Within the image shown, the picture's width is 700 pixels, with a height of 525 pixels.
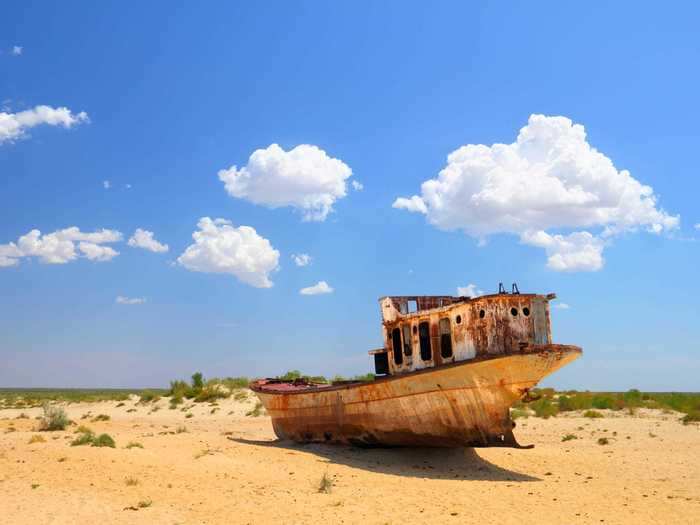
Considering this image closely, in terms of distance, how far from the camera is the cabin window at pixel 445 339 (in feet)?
51.6

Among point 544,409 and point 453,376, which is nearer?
point 453,376

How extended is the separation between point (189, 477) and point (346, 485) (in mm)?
3248

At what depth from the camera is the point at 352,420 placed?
55.7ft

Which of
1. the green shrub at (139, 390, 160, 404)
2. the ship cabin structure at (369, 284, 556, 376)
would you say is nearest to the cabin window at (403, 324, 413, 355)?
the ship cabin structure at (369, 284, 556, 376)

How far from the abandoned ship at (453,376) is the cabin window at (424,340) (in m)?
0.03

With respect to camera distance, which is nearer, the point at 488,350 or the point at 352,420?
the point at 488,350

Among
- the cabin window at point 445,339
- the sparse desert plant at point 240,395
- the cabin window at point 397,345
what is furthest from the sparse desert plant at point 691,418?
the sparse desert plant at point 240,395

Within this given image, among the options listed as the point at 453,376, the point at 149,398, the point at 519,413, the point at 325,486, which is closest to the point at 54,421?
the point at 325,486

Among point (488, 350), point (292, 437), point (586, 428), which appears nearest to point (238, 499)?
point (488, 350)

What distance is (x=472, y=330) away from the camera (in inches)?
584

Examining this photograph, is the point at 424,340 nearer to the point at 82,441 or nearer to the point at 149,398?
the point at 82,441

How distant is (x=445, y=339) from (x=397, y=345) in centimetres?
200

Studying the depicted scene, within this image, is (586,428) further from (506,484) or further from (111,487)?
(111,487)

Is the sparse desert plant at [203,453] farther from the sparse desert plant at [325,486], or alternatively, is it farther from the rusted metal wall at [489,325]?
the rusted metal wall at [489,325]
